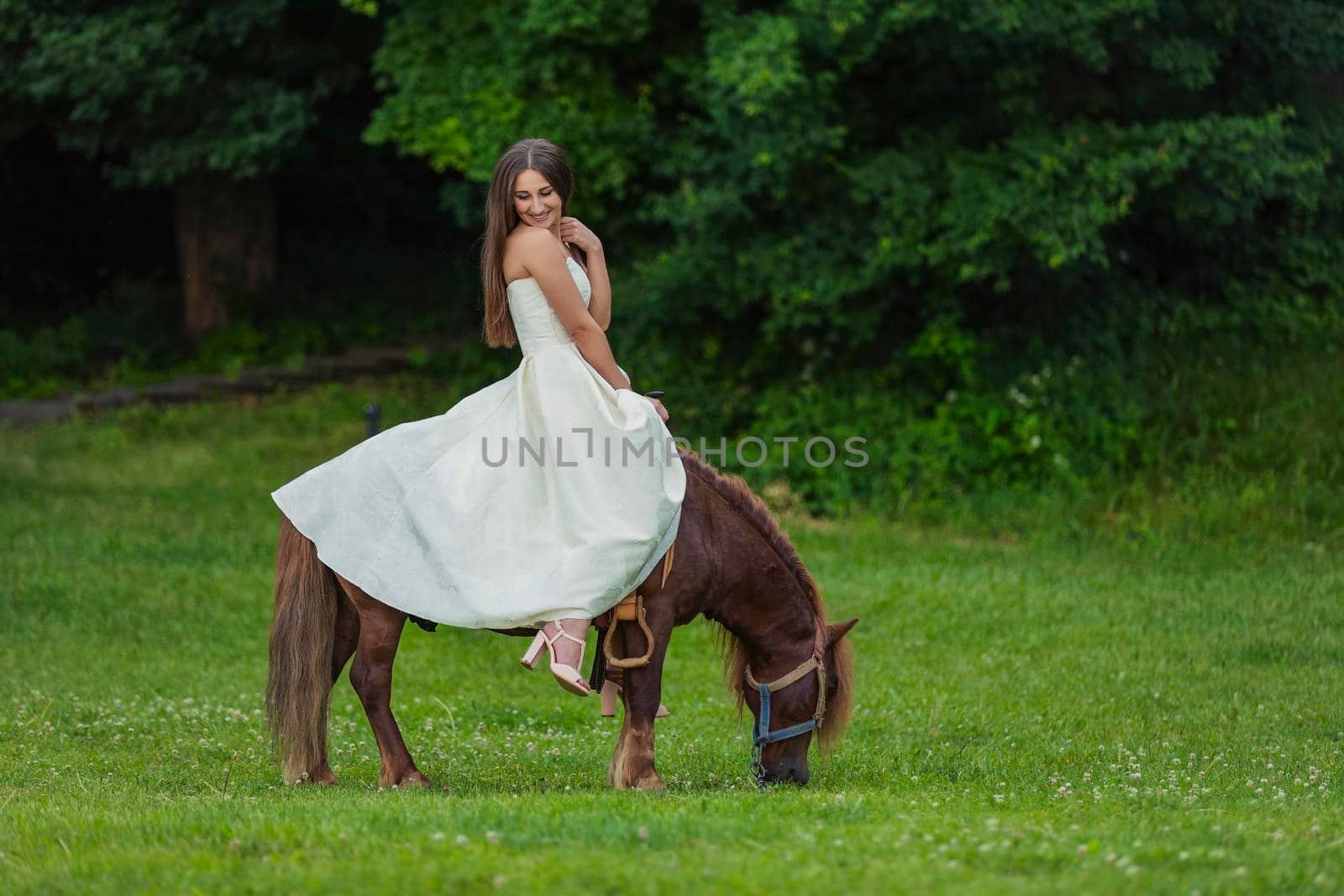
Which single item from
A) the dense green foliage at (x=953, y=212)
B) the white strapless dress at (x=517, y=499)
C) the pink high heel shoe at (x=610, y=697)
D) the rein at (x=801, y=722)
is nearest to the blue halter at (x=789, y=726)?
the rein at (x=801, y=722)

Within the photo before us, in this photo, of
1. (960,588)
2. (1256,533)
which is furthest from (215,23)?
(1256,533)

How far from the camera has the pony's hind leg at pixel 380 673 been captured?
19.5 ft

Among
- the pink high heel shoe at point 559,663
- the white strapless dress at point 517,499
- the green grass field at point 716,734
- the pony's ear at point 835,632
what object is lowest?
the green grass field at point 716,734

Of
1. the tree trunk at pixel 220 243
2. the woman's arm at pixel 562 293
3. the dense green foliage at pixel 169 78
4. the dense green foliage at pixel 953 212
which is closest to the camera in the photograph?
the woman's arm at pixel 562 293

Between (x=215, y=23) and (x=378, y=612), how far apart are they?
13.5 m

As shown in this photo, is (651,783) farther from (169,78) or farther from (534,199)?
(169,78)

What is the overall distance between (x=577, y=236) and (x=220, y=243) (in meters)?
15.8

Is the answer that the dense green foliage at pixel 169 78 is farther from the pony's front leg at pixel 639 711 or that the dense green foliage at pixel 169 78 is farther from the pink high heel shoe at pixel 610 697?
the pony's front leg at pixel 639 711

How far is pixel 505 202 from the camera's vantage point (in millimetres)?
5824

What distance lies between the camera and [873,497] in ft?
45.6

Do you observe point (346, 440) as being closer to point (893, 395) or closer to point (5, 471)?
point (5, 471)

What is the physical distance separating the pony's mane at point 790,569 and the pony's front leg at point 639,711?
399 mm

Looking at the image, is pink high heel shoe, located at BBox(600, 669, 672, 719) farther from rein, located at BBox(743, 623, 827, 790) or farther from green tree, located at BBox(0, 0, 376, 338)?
green tree, located at BBox(0, 0, 376, 338)

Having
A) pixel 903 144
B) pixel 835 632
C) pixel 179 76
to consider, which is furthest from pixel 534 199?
pixel 179 76
